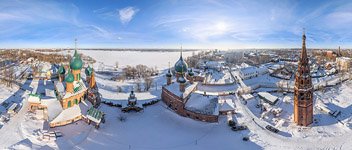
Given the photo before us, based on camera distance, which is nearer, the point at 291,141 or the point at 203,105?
the point at 291,141

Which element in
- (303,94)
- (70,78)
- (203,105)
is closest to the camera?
(303,94)

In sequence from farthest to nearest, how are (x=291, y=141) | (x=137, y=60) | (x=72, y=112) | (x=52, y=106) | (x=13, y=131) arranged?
(x=137, y=60) < (x=52, y=106) < (x=72, y=112) < (x=291, y=141) < (x=13, y=131)

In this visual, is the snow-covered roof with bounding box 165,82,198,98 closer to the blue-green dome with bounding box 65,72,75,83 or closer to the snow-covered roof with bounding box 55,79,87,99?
the snow-covered roof with bounding box 55,79,87,99

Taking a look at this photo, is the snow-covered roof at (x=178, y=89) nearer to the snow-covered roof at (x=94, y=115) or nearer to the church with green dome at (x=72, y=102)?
the church with green dome at (x=72, y=102)

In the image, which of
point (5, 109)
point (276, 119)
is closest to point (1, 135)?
point (5, 109)

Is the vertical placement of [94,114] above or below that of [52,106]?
below

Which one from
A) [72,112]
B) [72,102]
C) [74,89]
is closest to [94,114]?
[72,112]

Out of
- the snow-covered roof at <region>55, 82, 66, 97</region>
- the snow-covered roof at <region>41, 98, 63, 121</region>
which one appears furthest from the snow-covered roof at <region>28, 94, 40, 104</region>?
the snow-covered roof at <region>55, 82, 66, 97</region>

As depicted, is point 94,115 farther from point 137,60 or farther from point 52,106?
point 137,60

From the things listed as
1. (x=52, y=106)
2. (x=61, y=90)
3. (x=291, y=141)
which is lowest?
(x=291, y=141)
